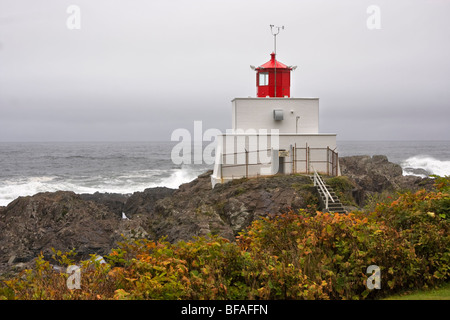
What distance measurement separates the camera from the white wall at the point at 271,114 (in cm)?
2009

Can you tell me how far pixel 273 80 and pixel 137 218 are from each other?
931 centimetres

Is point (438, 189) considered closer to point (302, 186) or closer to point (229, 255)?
point (229, 255)

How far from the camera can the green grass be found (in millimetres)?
5632

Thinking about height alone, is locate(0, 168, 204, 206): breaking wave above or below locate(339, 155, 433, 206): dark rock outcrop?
below

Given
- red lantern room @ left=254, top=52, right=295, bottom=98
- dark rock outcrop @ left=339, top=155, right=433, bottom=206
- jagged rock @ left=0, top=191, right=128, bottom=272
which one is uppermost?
red lantern room @ left=254, top=52, right=295, bottom=98

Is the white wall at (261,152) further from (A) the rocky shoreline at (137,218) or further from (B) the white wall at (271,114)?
(B) the white wall at (271,114)

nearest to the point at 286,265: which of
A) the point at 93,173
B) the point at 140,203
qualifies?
the point at 140,203

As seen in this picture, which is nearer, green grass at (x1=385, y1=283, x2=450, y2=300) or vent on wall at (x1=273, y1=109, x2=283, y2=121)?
green grass at (x1=385, y1=283, x2=450, y2=300)

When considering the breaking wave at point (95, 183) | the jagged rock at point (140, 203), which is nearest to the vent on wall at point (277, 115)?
the jagged rock at point (140, 203)

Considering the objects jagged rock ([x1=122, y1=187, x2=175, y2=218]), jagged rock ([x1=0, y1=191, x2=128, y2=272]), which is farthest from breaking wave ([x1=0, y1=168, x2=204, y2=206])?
jagged rock ([x1=0, y1=191, x2=128, y2=272])

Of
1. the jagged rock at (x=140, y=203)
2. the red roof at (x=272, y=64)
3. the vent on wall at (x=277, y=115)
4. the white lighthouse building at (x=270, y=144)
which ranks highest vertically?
the red roof at (x=272, y=64)

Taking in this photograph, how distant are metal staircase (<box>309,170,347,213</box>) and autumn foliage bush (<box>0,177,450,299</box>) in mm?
7573

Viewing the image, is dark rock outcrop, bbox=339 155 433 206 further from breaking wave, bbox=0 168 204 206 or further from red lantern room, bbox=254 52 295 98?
breaking wave, bbox=0 168 204 206

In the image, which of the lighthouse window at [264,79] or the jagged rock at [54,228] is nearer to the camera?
the jagged rock at [54,228]
